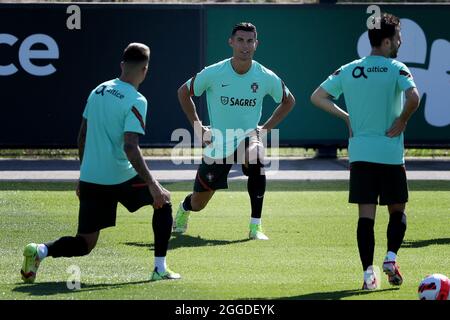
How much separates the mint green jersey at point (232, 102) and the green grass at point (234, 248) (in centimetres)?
108

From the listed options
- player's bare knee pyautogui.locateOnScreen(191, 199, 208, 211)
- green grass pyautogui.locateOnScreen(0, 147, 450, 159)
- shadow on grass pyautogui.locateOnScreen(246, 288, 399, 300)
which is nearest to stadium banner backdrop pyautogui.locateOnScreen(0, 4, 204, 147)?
green grass pyautogui.locateOnScreen(0, 147, 450, 159)

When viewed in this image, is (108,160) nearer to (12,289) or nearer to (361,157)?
(12,289)

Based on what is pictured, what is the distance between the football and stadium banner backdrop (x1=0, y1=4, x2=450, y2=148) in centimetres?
1267

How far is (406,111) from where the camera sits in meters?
9.99

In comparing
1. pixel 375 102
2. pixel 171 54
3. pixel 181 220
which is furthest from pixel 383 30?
pixel 171 54

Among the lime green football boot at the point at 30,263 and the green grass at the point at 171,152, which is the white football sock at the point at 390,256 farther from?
the green grass at the point at 171,152

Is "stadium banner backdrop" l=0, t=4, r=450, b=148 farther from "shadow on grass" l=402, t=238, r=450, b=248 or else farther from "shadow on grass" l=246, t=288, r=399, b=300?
"shadow on grass" l=246, t=288, r=399, b=300

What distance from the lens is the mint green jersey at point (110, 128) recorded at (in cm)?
1002

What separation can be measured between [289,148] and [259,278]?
12430mm

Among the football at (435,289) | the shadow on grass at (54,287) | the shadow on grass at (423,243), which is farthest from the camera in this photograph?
the shadow on grass at (423,243)

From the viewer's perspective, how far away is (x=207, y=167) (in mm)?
13508

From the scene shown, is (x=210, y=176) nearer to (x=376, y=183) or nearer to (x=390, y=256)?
(x=376, y=183)

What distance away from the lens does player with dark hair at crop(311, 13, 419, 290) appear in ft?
32.9

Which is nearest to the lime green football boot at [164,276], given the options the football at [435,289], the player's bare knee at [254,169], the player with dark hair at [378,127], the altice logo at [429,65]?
the player with dark hair at [378,127]
